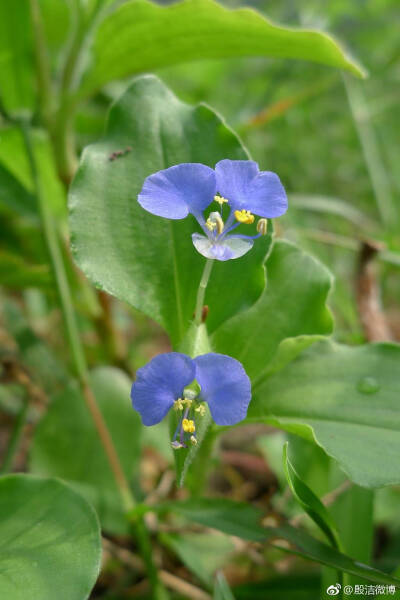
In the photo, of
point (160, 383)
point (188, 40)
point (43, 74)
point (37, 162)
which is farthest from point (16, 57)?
point (160, 383)

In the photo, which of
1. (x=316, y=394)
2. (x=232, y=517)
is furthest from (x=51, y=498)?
(x=316, y=394)

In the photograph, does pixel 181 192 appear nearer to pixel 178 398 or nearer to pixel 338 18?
pixel 178 398

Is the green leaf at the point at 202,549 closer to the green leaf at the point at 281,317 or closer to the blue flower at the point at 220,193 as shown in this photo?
the green leaf at the point at 281,317

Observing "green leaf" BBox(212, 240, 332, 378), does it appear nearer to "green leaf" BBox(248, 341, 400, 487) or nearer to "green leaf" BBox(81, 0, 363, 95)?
"green leaf" BBox(248, 341, 400, 487)

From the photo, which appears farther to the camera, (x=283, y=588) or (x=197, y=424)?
(x=283, y=588)

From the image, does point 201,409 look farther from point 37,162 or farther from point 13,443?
point 37,162

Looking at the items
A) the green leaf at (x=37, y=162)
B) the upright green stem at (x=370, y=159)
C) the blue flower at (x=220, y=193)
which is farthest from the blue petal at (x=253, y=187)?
the upright green stem at (x=370, y=159)
